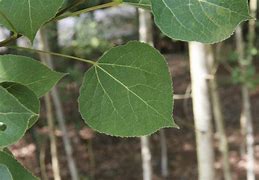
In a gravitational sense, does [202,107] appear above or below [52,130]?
above

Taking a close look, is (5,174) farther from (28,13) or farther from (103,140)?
(103,140)

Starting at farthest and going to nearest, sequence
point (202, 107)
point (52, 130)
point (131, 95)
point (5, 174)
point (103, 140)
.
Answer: point (103, 140) < point (52, 130) < point (202, 107) < point (131, 95) < point (5, 174)

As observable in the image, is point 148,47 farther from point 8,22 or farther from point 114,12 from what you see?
point 114,12

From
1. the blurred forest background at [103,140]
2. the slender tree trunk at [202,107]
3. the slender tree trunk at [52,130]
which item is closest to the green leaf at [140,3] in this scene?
the slender tree trunk at [202,107]

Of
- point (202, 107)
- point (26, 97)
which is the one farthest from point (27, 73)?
point (202, 107)

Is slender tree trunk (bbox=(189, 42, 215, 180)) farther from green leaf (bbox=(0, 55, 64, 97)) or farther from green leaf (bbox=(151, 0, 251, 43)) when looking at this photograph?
green leaf (bbox=(151, 0, 251, 43))
